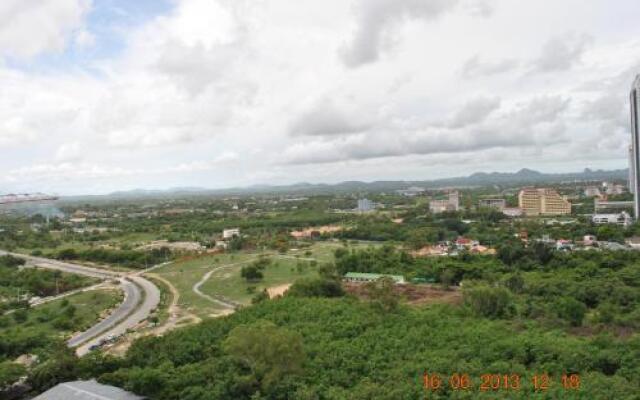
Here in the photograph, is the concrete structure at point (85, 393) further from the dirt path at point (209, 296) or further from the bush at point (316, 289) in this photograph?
the dirt path at point (209, 296)

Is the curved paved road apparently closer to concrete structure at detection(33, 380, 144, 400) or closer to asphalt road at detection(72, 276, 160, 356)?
asphalt road at detection(72, 276, 160, 356)

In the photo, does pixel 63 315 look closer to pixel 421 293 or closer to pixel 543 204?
pixel 421 293

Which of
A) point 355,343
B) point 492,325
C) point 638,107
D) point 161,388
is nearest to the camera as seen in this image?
point 161,388

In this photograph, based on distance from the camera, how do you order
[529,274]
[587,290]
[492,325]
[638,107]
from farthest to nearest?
[638,107] < [529,274] < [587,290] < [492,325]

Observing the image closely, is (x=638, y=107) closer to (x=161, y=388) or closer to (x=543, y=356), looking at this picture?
(x=543, y=356)

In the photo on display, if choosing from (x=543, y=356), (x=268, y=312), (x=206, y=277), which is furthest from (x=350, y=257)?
(x=543, y=356)

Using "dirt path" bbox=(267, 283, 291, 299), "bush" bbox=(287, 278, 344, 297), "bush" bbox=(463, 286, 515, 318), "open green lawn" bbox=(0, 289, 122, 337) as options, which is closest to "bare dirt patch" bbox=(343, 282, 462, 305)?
"bush" bbox=(287, 278, 344, 297)
